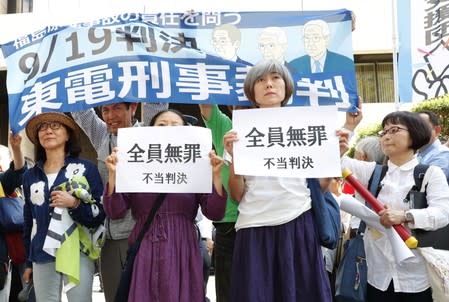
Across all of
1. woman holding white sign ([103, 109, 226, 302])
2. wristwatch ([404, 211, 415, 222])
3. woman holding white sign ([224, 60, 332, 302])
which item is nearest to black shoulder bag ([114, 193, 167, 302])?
woman holding white sign ([103, 109, 226, 302])

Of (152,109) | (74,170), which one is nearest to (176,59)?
(152,109)

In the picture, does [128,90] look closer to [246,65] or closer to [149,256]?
[246,65]

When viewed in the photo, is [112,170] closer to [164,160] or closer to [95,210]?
[164,160]

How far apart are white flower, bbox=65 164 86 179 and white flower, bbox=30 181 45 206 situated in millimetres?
177

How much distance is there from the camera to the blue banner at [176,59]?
3311 mm

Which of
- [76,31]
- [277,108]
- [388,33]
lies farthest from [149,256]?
[388,33]

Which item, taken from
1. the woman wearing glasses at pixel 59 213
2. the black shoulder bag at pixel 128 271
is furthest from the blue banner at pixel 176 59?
the black shoulder bag at pixel 128 271

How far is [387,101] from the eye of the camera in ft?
47.6

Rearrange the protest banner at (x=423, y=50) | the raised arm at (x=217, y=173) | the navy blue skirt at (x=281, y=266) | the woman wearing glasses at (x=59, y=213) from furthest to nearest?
the protest banner at (x=423, y=50)
the woman wearing glasses at (x=59, y=213)
the raised arm at (x=217, y=173)
the navy blue skirt at (x=281, y=266)

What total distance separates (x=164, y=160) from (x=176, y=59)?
0.77 metres

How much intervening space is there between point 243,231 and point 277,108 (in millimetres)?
697

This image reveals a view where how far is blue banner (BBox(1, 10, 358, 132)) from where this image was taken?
10.9 ft

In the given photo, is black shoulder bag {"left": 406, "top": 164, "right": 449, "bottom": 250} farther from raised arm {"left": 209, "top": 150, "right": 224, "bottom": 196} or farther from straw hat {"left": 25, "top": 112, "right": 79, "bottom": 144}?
straw hat {"left": 25, "top": 112, "right": 79, "bottom": 144}

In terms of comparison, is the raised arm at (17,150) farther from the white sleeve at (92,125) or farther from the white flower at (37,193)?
the white sleeve at (92,125)
